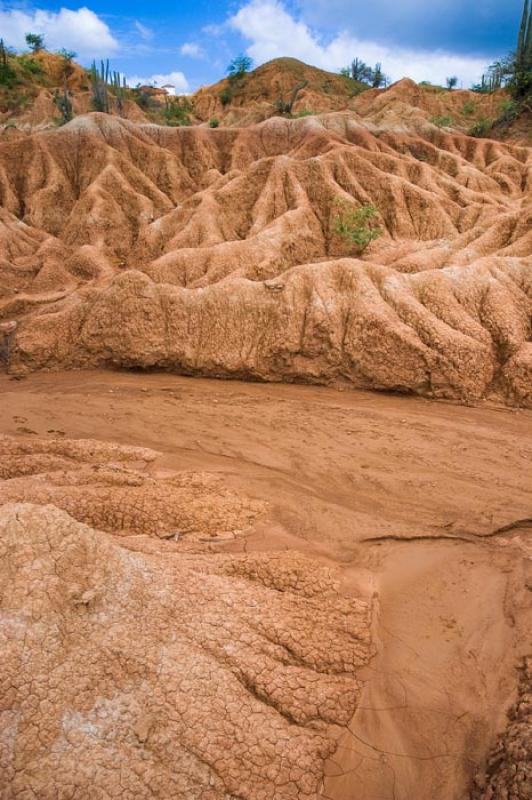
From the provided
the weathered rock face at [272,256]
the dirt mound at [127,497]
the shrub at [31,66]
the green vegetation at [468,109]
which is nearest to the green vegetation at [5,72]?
the shrub at [31,66]

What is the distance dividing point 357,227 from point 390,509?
33.7 feet

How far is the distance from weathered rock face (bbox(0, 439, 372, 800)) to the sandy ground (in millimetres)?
267

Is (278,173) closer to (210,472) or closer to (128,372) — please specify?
(128,372)

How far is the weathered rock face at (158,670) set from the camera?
231 centimetres

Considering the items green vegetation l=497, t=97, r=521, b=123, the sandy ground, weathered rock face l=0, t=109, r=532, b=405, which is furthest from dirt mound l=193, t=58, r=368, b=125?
the sandy ground

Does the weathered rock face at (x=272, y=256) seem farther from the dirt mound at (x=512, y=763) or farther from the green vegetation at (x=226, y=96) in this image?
the green vegetation at (x=226, y=96)

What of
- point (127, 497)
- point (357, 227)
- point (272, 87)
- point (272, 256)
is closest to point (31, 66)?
point (272, 87)

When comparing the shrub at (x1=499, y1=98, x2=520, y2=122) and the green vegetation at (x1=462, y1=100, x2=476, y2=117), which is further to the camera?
the green vegetation at (x1=462, y1=100, x2=476, y2=117)

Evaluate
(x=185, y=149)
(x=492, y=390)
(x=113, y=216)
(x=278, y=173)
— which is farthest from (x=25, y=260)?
(x=492, y=390)

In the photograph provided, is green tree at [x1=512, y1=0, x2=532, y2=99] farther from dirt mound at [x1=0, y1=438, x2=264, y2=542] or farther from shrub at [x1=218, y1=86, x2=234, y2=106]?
dirt mound at [x1=0, y1=438, x2=264, y2=542]

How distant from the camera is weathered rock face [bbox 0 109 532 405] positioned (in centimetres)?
741

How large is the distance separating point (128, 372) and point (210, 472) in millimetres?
3838

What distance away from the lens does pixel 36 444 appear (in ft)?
18.7

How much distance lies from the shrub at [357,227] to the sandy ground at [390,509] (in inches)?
272
